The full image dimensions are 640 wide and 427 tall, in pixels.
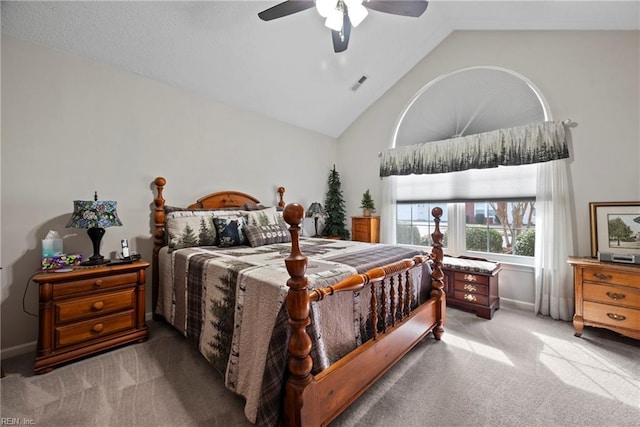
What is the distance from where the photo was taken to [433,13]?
3.12 metres

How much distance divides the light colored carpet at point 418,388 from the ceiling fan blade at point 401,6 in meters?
2.59

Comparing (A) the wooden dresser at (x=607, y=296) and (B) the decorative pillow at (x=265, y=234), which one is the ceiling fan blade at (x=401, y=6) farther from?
(A) the wooden dresser at (x=607, y=296)

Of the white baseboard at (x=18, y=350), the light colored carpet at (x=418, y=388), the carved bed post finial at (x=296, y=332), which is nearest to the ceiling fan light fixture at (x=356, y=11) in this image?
the carved bed post finial at (x=296, y=332)

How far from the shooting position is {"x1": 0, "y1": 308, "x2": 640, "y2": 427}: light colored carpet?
4.73ft

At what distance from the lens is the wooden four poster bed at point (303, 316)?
3.75 ft

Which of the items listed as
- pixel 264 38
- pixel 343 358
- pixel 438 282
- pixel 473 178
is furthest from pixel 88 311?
pixel 473 178

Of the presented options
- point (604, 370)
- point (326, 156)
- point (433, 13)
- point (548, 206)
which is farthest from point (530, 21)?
point (604, 370)

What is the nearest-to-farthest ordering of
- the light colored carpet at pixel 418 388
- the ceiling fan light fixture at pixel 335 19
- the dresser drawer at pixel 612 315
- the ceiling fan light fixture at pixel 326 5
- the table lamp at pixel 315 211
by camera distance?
1. the light colored carpet at pixel 418 388
2. the ceiling fan light fixture at pixel 326 5
3. the ceiling fan light fixture at pixel 335 19
4. the dresser drawer at pixel 612 315
5. the table lamp at pixel 315 211

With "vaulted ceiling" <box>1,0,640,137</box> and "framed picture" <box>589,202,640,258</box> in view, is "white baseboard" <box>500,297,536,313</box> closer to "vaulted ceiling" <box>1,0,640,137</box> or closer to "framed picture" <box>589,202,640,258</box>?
"framed picture" <box>589,202,640,258</box>

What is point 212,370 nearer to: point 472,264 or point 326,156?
point 472,264

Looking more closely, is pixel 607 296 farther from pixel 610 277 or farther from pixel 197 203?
pixel 197 203

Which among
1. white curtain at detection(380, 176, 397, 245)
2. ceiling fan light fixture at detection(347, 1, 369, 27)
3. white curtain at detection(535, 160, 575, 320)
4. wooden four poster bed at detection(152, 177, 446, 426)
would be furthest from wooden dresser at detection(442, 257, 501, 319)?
ceiling fan light fixture at detection(347, 1, 369, 27)

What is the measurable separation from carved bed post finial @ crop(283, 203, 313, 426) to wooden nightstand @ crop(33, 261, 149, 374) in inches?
69.7

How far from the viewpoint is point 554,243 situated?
2.74 meters
